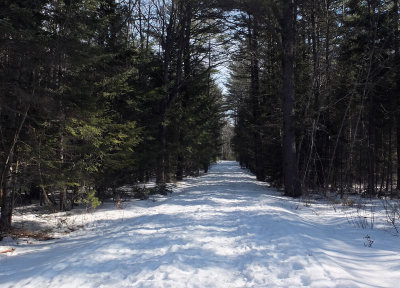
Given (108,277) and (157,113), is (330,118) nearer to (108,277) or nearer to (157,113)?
(157,113)

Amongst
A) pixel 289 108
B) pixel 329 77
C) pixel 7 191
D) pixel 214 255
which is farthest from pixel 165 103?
pixel 214 255

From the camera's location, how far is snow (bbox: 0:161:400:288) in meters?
4.03

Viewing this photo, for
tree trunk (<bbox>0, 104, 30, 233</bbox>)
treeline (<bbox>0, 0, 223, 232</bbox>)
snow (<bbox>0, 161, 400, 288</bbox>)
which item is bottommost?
snow (<bbox>0, 161, 400, 288</bbox>)

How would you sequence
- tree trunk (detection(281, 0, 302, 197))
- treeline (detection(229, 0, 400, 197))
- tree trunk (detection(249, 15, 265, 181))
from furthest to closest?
tree trunk (detection(249, 15, 265, 181)) → tree trunk (detection(281, 0, 302, 197)) → treeline (detection(229, 0, 400, 197))

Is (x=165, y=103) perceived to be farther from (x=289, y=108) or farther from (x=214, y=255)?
(x=214, y=255)

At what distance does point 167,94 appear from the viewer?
55.1 feet

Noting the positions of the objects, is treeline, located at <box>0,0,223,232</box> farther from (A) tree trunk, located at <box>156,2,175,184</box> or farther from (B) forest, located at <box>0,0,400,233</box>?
(A) tree trunk, located at <box>156,2,175,184</box>

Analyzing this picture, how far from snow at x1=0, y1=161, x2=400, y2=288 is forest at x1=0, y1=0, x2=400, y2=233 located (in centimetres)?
242

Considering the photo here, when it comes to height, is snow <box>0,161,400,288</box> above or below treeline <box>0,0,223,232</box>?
below

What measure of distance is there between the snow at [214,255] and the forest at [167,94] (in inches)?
95.2

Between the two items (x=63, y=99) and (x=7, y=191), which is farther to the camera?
(x=63, y=99)

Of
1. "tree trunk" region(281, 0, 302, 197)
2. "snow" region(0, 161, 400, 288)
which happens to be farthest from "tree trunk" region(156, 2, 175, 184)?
"snow" region(0, 161, 400, 288)

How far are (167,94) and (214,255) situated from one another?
1297 centimetres

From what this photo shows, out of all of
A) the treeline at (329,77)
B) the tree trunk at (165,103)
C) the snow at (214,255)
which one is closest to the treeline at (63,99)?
the snow at (214,255)
